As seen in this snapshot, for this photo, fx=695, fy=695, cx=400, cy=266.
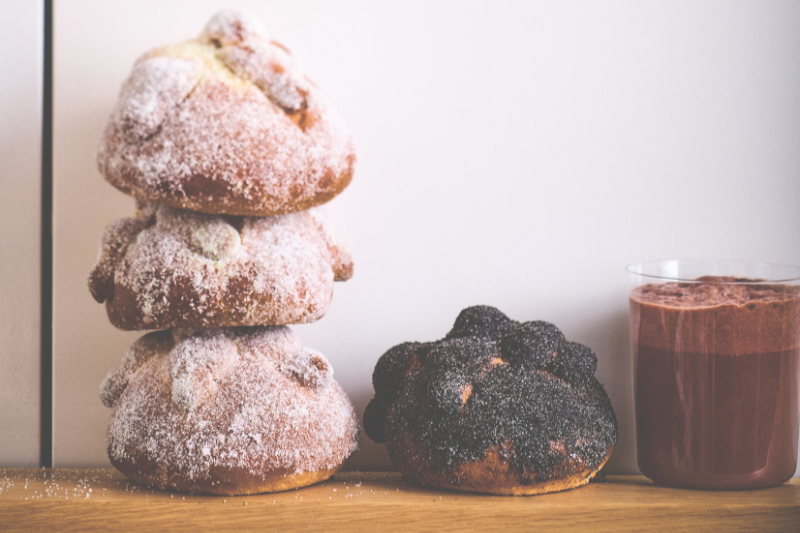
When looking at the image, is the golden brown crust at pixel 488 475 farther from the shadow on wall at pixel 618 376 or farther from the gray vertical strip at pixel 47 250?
the gray vertical strip at pixel 47 250

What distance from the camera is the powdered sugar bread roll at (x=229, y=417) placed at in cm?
74

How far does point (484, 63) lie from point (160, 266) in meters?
0.53

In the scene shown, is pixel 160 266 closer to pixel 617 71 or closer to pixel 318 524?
pixel 318 524

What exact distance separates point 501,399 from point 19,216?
697 millimetres

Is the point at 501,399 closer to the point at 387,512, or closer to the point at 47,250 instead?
the point at 387,512

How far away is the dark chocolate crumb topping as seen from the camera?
2.47 feet

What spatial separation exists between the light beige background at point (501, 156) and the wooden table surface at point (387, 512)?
0.21 metres

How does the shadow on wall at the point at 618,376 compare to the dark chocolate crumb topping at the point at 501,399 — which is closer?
the dark chocolate crumb topping at the point at 501,399

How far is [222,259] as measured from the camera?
2.42 feet

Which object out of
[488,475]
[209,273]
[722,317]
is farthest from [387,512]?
[722,317]

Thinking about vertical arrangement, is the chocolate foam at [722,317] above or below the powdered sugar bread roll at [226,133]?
below

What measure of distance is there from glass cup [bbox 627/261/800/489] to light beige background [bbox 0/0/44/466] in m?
0.81

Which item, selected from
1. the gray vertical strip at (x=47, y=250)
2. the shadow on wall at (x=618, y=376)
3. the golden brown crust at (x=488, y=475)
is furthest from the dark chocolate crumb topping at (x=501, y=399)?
the gray vertical strip at (x=47, y=250)

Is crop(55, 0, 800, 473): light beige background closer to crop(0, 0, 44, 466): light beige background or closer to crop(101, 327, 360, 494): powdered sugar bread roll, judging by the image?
crop(0, 0, 44, 466): light beige background
